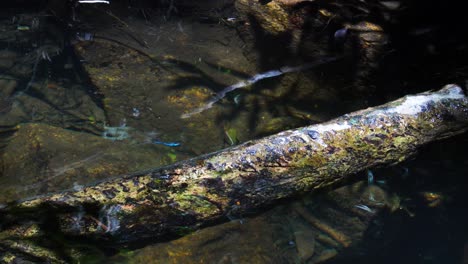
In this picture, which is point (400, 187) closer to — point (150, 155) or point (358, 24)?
point (358, 24)

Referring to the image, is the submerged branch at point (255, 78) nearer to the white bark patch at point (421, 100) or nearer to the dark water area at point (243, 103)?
the dark water area at point (243, 103)

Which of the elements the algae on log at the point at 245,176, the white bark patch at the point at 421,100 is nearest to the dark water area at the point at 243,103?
the white bark patch at the point at 421,100

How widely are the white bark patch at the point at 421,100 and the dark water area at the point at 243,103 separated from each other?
0.44 feet

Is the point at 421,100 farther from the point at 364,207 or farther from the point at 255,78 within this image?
the point at 255,78

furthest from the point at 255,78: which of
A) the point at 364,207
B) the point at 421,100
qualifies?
the point at 364,207

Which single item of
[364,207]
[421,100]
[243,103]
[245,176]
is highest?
[421,100]

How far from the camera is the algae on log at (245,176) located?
216 cm

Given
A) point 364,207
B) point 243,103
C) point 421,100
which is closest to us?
point 421,100

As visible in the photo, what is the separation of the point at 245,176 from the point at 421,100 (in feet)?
5.43

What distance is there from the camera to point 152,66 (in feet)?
13.3

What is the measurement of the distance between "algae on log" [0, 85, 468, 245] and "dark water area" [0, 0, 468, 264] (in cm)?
24

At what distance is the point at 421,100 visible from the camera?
8.61ft

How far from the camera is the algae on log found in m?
2.16

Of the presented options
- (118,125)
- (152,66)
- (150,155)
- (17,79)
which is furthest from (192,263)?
(17,79)
